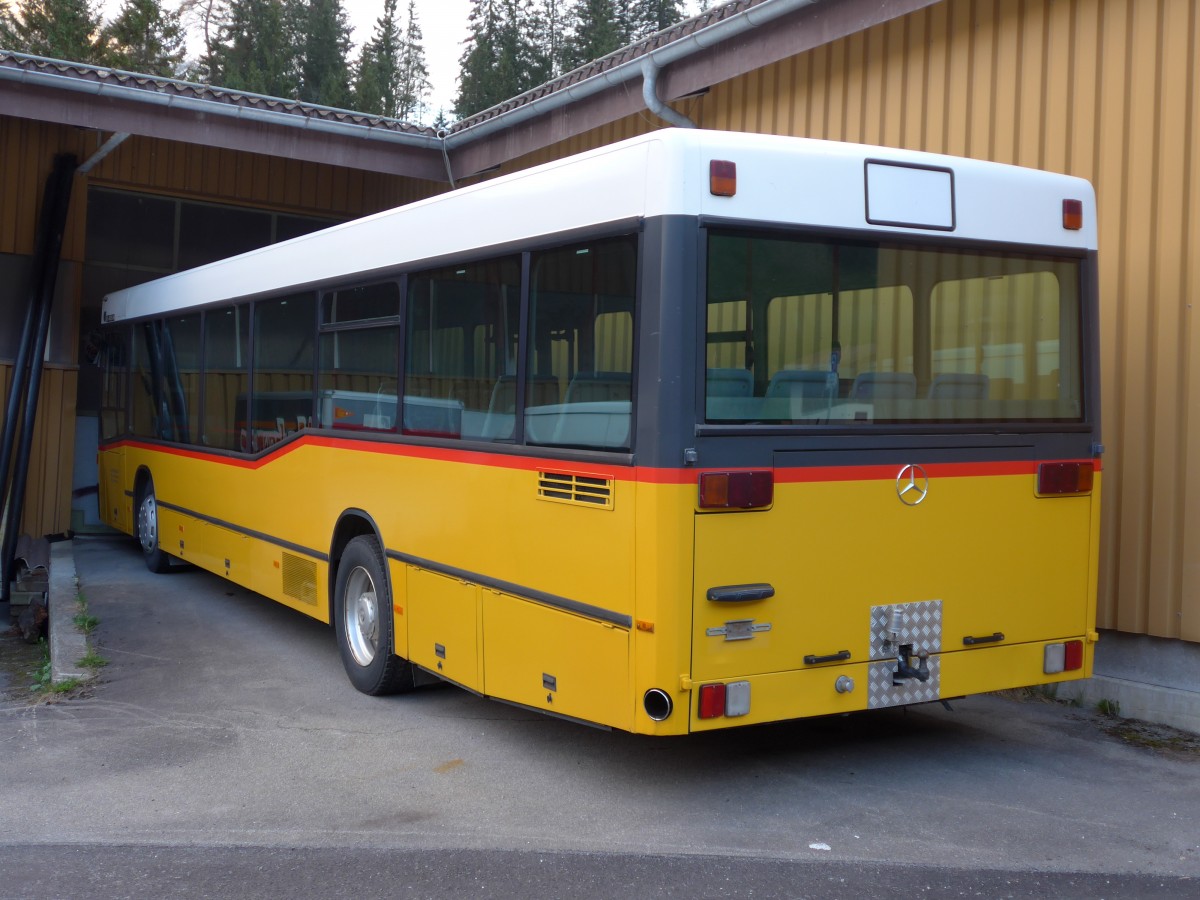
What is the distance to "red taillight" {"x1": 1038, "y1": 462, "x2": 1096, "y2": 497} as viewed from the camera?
5.58 m

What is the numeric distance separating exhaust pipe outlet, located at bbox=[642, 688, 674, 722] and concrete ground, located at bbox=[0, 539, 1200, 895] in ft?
1.67

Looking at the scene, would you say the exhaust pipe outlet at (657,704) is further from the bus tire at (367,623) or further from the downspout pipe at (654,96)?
the downspout pipe at (654,96)

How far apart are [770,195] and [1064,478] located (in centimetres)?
203

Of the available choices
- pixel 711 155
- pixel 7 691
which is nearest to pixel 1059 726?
pixel 711 155

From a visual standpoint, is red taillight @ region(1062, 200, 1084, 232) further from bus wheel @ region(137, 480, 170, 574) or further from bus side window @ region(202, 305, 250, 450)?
bus wheel @ region(137, 480, 170, 574)

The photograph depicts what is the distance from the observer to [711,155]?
473cm

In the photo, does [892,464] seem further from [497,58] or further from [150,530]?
[497,58]

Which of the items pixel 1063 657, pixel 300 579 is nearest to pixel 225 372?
pixel 300 579

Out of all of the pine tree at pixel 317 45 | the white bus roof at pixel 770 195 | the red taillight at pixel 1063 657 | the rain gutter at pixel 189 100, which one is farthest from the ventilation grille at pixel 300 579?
the pine tree at pixel 317 45

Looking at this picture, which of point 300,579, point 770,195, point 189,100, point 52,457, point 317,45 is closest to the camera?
point 770,195

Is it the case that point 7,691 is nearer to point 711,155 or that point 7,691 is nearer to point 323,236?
point 323,236

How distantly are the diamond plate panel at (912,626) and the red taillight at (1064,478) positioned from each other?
81 centimetres

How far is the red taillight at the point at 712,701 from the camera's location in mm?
4746

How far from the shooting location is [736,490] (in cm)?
477
